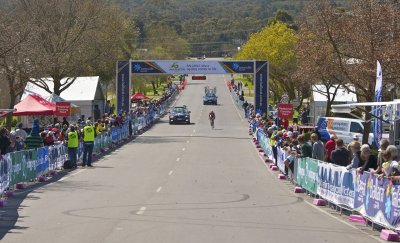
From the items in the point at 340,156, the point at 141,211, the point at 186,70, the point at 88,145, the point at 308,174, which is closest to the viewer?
the point at 141,211

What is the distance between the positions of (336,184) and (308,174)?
3.35 meters

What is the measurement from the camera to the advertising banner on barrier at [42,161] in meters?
24.4

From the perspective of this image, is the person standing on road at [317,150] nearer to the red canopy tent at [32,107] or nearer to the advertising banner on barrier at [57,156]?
the advertising banner on barrier at [57,156]

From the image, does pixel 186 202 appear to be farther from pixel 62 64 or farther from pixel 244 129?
pixel 244 129

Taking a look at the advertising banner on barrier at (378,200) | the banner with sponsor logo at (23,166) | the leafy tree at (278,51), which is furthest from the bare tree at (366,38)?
the leafy tree at (278,51)

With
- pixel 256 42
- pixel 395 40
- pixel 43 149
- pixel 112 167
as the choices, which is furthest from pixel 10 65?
pixel 256 42

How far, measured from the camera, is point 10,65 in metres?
37.6

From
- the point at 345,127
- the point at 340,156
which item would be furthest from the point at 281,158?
the point at 345,127

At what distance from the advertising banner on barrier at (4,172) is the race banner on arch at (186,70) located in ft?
127

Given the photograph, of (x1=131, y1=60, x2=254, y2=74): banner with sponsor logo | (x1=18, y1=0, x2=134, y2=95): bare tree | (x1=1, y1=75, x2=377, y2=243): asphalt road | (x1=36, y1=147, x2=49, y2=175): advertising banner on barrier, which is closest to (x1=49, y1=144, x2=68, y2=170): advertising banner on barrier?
(x1=36, y1=147, x2=49, y2=175): advertising banner on barrier

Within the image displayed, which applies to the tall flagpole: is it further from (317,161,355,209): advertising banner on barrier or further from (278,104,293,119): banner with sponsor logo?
(278,104,293,119): banner with sponsor logo

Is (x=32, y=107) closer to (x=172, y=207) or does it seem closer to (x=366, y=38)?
(x=366, y=38)

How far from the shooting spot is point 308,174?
2116 centimetres

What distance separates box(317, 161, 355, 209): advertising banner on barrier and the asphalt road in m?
0.47
